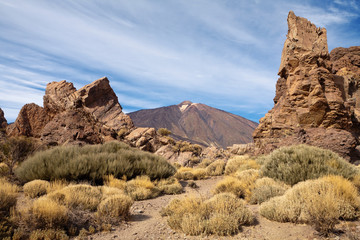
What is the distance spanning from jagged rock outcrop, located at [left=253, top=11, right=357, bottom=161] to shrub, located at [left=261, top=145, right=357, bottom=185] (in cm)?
509

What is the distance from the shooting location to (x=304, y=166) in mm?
7238

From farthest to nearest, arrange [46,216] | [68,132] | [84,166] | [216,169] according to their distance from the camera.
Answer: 1. [68,132]
2. [216,169]
3. [84,166]
4. [46,216]

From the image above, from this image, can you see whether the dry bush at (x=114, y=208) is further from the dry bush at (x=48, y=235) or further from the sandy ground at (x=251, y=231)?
the dry bush at (x=48, y=235)

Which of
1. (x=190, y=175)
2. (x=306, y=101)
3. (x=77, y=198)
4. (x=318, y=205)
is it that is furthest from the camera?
(x=306, y=101)

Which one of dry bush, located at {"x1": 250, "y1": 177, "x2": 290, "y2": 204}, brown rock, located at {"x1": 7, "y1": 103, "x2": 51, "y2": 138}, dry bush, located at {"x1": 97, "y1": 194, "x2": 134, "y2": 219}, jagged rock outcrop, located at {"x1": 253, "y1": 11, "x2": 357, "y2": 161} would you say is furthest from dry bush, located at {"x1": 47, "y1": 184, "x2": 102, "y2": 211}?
brown rock, located at {"x1": 7, "y1": 103, "x2": 51, "y2": 138}

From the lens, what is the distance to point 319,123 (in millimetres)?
15031

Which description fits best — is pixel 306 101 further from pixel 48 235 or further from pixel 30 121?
pixel 30 121

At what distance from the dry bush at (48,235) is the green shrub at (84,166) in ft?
15.4

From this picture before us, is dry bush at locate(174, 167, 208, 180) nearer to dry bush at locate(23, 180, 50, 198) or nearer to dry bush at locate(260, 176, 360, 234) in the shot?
dry bush at locate(23, 180, 50, 198)

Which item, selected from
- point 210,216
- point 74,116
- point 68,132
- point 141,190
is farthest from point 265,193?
point 74,116

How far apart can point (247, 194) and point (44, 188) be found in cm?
663

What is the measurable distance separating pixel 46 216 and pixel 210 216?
3.18m

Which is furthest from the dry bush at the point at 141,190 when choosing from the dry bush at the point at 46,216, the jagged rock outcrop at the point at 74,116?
the jagged rock outcrop at the point at 74,116

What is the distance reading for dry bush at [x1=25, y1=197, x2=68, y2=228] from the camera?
386 cm
